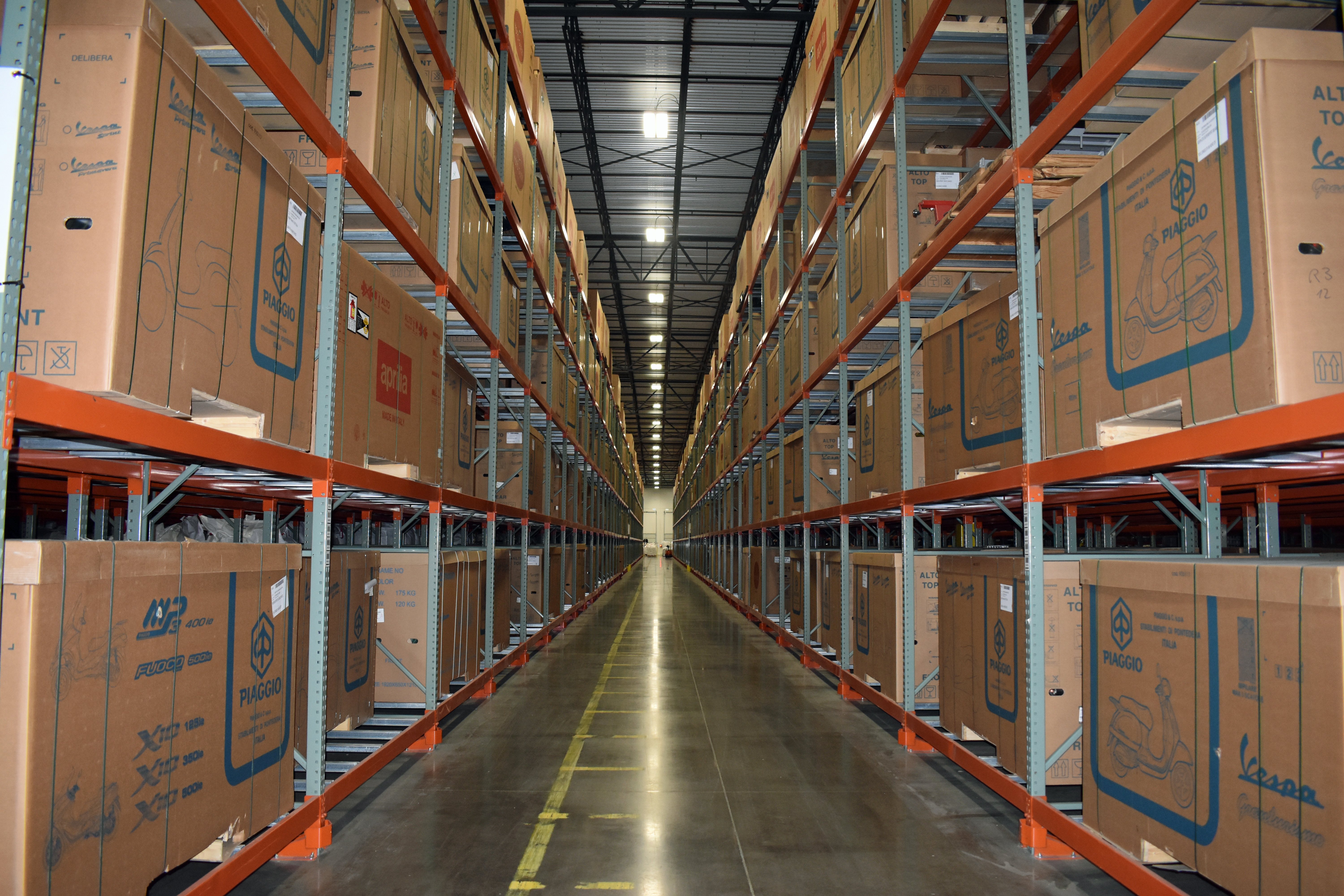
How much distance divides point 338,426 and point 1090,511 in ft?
20.8

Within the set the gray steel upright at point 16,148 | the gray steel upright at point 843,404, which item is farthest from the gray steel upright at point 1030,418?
the gray steel upright at point 16,148

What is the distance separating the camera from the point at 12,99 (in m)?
1.67

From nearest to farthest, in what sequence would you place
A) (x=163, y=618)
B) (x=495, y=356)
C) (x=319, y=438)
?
(x=163, y=618) → (x=319, y=438) → (x=495, y=356)

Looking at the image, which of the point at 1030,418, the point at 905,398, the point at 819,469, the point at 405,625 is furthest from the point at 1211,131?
the point at 819,469

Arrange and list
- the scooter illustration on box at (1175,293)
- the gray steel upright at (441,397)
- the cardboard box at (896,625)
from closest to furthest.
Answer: the scooter illustration on box at (1175,293)
the gray steel upright at (441,397)
the cardboard box at (896,625)

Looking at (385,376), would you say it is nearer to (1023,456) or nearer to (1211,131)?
(1023,456)

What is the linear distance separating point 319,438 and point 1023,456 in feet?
10.7

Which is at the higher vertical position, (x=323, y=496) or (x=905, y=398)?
(x=905, y=398)

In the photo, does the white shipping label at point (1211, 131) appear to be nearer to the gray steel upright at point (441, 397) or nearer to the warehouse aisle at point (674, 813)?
the warehouse aisle at point (674, 813)

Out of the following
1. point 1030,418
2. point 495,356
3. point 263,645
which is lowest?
point 263,645

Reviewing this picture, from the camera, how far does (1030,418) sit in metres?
3.35

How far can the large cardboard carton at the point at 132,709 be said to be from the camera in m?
1.76

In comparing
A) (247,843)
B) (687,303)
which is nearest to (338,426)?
(247,843)

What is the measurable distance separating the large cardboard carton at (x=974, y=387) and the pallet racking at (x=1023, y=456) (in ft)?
0.60
